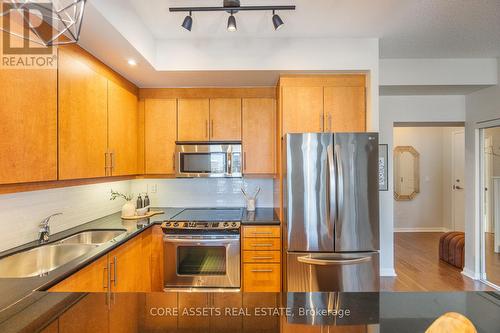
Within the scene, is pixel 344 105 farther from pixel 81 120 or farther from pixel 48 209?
pixel 48 209

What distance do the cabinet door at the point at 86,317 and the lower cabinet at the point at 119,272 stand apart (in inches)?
20.6

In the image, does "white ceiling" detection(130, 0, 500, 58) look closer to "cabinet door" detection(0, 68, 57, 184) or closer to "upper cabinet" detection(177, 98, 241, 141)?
"upper cabinet" detection(177, 98, 241, 141)

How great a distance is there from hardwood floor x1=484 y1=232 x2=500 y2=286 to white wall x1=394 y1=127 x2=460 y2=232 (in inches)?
95.7

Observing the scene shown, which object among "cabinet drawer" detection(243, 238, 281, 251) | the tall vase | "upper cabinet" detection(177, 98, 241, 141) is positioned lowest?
"cabinet drawer" detection(243, 238, 281, 251)

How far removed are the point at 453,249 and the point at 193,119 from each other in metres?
4.16

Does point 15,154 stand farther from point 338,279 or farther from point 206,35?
point 338,279

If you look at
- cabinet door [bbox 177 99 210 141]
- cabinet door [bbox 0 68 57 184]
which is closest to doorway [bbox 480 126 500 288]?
cabinet door [bbox 177 99 210 141]

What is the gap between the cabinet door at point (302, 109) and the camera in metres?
2.58


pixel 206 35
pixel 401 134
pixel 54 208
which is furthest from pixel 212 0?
pixel 401 134

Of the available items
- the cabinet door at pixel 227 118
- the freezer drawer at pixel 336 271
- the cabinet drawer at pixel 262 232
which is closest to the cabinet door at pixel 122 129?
the cabinet door at pixel 227 118

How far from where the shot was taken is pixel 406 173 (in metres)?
5.84

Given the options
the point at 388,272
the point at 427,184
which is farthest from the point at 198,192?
the point at 427,184

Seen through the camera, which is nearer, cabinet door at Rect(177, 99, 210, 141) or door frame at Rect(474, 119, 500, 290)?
cabinet door at Rect(177, 99, 210, 141)

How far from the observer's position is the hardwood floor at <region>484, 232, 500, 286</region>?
334 centimetres
